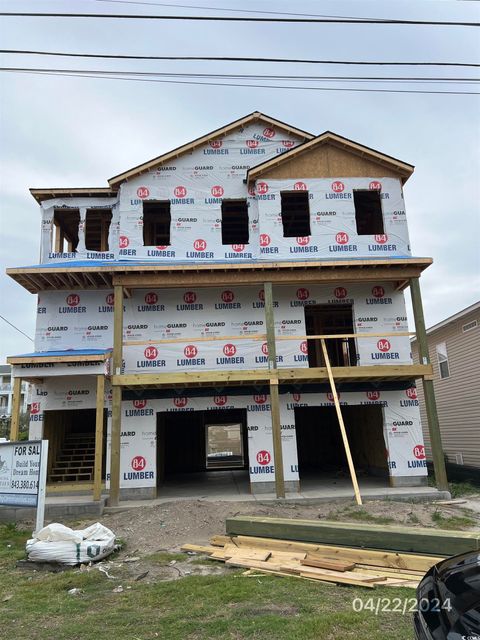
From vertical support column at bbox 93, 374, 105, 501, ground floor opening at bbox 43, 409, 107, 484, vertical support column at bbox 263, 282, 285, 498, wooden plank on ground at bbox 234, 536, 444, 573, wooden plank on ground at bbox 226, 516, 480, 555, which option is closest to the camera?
wooden plank on ground at bbox 234, 536, 444, 573

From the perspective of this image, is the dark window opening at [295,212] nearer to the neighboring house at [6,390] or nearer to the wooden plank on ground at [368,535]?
the wooden plank on ground at [368,535]

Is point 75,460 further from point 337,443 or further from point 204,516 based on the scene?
point 337,443

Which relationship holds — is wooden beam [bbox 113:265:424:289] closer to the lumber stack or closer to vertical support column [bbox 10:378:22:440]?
vertical support column [bbox 10:378:22:440]

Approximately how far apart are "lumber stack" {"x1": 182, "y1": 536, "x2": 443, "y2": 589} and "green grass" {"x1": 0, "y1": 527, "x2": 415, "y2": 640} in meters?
0.20

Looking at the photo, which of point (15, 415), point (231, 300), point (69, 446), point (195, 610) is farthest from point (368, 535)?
point (69, 446)

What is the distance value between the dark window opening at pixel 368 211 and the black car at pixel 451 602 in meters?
12.7

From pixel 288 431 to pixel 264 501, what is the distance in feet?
7.87

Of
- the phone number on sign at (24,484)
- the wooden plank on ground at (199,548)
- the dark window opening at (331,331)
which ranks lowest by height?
the wooden plank on ground at (199,548)

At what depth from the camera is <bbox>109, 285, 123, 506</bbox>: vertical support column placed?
11.8 m

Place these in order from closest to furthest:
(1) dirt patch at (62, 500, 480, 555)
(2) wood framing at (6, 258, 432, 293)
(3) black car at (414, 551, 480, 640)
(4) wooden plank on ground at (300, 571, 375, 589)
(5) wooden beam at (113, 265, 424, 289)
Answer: (3) black car at (414, 551, 480, 640) < (4) wooden plank on ground at (300, 571, 375, 589) < (1) dirt patch at (62, 500, 480, 555) < (2) wood framing at (6, 258, 432, 293) < (5) wooden beam at (113, 265, 424, 289)

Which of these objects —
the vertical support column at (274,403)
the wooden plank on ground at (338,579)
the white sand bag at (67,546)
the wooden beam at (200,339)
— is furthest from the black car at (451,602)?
the wooden beam at (200,339)

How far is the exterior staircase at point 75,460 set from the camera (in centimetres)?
1409

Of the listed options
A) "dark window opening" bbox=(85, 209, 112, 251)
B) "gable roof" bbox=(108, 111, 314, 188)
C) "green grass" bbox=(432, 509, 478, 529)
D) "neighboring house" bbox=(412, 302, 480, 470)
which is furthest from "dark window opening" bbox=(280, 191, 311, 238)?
"green grass" bbox=(432, 509, 478, 529)
